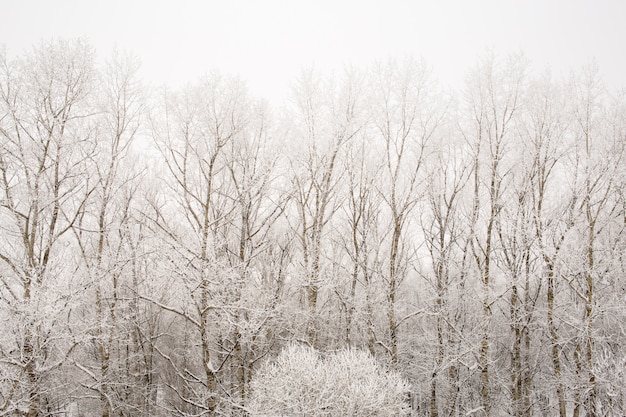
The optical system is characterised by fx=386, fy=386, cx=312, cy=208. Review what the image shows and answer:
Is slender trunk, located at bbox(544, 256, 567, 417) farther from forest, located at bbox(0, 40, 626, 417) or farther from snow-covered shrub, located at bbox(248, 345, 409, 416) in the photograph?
snow-covered shrub, located at bbox(248, 345, 409, 416)

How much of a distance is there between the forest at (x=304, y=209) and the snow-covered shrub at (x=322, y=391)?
0.23 ft

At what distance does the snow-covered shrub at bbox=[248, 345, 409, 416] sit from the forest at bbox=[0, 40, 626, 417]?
71 mm

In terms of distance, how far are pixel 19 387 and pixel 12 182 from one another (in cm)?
466

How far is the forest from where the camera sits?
30.7 feet

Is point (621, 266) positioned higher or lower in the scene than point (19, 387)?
higher

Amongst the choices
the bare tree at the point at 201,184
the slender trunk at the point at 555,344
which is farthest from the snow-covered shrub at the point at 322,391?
the slender trunk at the point at 555,344

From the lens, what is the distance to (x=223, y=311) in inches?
462

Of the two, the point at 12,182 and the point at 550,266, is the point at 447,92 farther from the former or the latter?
the point at 12,182

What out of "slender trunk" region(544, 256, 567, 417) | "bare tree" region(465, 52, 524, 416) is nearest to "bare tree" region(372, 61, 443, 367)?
"bare tree" region(465, 52, 524, 416)

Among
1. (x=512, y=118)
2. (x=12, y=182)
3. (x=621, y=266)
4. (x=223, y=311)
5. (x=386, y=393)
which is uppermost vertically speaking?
(x=512, y=118)

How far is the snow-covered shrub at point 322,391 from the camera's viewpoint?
410 inches

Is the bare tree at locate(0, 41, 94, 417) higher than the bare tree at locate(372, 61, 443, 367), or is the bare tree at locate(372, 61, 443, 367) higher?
the bare tree at locate(372, 61, 443, 367)

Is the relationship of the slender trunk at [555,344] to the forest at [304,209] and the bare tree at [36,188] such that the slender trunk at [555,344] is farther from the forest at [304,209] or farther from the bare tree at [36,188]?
the bare tree at [36,188]

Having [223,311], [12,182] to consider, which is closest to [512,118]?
[223,311]
